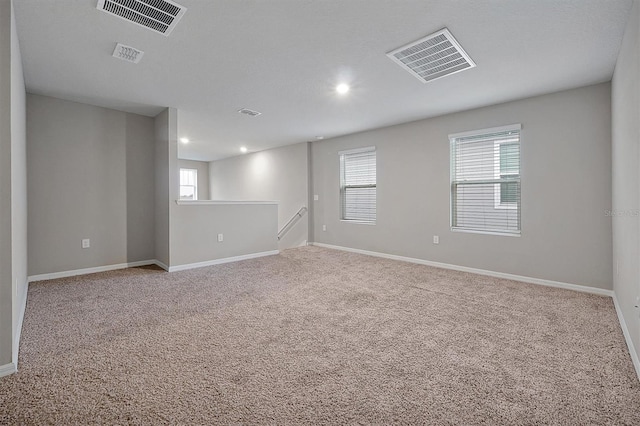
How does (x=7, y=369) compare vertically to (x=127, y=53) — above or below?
below

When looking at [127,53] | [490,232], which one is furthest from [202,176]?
[490,232]

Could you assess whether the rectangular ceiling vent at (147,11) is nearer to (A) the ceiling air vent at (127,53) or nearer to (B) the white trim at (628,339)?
(A) the ceiling air vent at (127,53)

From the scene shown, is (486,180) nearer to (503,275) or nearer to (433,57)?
(503,275)

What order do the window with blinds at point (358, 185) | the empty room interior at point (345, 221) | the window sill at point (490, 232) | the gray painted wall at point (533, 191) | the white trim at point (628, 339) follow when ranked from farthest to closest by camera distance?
the window with blinds at point (358, 185) → the window sill at point (490, 232) → the gray painted wall at point (533, 191) → the white trim at point (628, 339) → the empty room interior at point (345, 221)

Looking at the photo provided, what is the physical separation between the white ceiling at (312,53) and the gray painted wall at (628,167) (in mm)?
244

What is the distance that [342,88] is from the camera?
11.6ft

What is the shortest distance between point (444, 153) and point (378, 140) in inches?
50.6

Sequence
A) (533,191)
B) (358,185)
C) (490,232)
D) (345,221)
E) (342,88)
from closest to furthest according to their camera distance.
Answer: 1. (342,88)
2. (533,191)
3. (490,232)
4. (358,185)
5. (345,221)

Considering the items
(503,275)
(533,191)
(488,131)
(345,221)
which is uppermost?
(488,131)

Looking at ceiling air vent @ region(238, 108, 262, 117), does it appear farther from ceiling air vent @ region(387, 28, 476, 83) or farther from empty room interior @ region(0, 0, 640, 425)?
ceiling air vent @ region(387, 28, 476, 83)

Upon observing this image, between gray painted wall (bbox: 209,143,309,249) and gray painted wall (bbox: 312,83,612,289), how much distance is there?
2.13 metres

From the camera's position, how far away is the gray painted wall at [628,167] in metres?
1.92

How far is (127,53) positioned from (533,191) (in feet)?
15.3

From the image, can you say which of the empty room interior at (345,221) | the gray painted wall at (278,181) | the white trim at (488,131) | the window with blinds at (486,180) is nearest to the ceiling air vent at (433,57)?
the empty room interior at (345,221)
